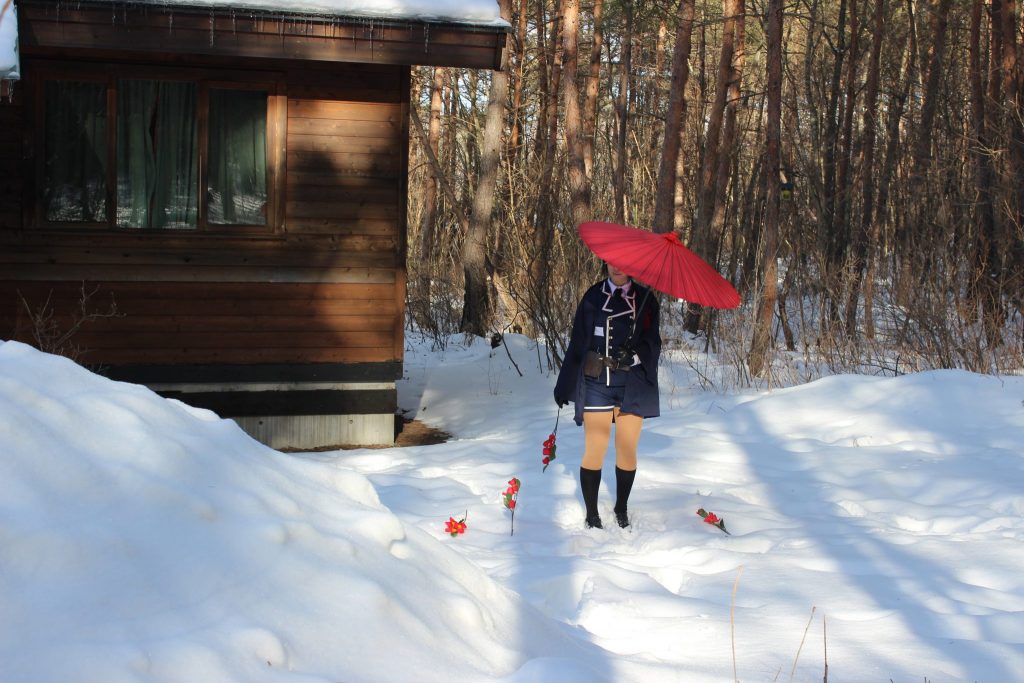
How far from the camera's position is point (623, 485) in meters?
6.14

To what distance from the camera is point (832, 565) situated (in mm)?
5379

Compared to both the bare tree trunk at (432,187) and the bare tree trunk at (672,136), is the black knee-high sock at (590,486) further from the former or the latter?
the bare tree trunk at (432,187)

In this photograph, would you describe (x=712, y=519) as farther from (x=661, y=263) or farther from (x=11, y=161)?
(x=11, y=161)

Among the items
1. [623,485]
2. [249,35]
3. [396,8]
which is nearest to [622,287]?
[623,485]

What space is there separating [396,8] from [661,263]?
358 cm

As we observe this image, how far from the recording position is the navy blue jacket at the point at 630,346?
5.90 metres

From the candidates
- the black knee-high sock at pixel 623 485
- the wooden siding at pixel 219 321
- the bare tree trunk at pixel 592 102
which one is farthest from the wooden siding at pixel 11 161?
the bare tree trunk at pixel 592 102

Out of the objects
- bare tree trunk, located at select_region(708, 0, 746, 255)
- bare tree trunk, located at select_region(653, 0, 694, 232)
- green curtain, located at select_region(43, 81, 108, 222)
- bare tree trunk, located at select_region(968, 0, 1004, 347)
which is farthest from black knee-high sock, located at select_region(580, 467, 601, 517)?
bare tree trunk, located at select_region(708, 0, 746, 255)

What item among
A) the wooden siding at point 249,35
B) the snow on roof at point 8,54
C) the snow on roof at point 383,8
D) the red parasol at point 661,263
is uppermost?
the snow on roof at point 383,8

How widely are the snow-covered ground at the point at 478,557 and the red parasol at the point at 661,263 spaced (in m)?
1.40

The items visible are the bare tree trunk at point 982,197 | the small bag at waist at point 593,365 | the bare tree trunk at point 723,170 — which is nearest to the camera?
the small bag at waist at point 593,365

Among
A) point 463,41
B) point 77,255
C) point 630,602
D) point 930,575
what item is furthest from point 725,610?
point 77,255

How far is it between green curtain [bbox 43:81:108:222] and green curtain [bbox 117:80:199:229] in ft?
0.56

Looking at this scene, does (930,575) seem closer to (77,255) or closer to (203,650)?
(203,650)
